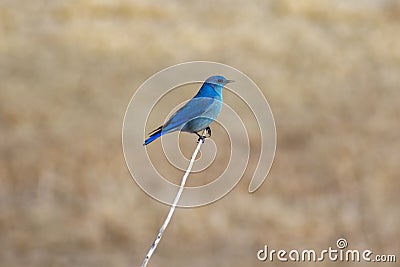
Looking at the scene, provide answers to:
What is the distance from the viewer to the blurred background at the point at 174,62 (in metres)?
6.18

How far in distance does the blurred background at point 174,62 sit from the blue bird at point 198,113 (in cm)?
385

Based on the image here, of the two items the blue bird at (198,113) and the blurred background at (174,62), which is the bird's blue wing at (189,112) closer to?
the blue bird at (198,113)

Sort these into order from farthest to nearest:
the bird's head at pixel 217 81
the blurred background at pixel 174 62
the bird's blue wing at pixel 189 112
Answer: the blurred background at pixel 174 62
the bird's head at pixel 217 81
the bird's blue wing at pixel 189 112

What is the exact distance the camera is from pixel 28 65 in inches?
301

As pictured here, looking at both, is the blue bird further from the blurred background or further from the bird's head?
the blurred background

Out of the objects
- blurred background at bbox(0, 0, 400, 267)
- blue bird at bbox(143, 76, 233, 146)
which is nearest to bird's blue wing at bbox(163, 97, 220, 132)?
blue bird at bbox(143, 76, 233, 146)

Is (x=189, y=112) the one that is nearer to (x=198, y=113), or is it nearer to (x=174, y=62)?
(x=198, y=113)

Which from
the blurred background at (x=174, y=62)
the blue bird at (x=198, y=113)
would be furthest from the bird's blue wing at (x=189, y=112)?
the blurred background at (x=174, y=62)

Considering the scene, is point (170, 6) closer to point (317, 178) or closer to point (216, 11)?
point (216, 11)

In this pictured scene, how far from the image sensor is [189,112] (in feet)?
7.09

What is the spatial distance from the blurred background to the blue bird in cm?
385

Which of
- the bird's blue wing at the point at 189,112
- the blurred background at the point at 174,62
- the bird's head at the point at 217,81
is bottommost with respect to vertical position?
the bird's blue wing at the point at 189,112

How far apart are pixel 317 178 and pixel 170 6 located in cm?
280

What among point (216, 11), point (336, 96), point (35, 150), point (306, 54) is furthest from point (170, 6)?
point (35, 150)
